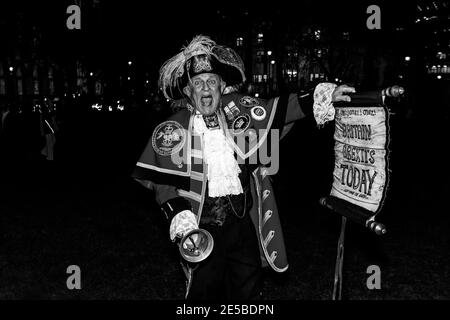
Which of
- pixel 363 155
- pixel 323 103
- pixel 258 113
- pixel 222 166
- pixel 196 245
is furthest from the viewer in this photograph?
pixel 258 113

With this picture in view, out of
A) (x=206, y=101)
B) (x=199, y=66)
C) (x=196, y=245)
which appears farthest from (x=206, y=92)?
(x=196, y=245)

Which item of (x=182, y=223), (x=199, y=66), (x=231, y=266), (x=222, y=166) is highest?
(x=199, y=66)

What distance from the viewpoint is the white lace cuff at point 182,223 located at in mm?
3443

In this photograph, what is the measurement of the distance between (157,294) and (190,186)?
2.00 m

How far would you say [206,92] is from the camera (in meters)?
3.78

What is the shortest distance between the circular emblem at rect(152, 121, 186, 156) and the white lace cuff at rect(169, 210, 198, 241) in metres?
0.44

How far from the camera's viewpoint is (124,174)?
40.4ft

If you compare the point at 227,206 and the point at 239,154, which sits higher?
the point at 239,154

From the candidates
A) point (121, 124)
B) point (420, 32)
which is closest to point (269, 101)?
point (420, 32)

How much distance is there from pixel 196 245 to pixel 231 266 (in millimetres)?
472

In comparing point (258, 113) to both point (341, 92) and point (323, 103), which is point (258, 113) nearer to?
point (323, 103)

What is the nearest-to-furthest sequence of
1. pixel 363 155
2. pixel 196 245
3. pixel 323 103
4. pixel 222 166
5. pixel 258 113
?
pixel 363 155
pixel 196 245
pixel 323 103
pixel 222 166
pixel 258 113

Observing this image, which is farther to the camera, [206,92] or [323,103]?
[206,92]
